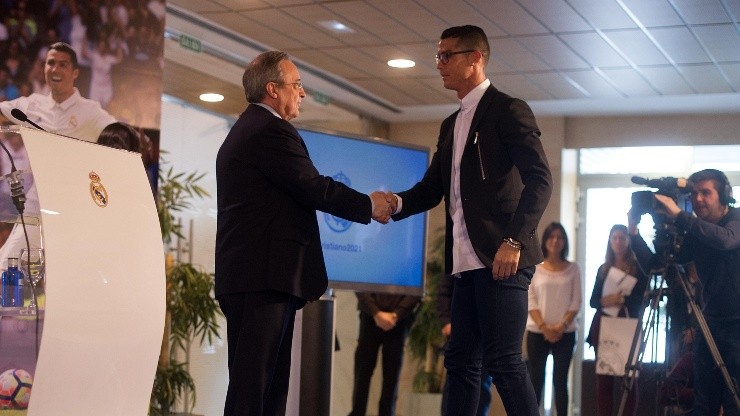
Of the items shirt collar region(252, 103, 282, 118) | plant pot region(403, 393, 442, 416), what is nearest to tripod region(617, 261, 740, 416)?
shirt collar region(252, 103, 282, 118)

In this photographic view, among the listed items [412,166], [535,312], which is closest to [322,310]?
[412,166]

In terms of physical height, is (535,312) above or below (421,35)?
below

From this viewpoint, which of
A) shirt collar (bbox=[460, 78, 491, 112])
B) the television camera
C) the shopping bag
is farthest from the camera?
the shopping bag

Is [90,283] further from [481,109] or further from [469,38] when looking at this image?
[469,38]

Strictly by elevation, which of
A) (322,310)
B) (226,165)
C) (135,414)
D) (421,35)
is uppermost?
(421,35)

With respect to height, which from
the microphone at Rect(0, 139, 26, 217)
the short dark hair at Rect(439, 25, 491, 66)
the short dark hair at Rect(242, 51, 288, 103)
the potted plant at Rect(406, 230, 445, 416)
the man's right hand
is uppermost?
the short dark hair at Rect(439, 25, 491, 66)

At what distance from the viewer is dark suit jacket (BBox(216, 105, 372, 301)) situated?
3.15m

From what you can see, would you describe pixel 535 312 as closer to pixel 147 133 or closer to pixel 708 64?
pixel 708 64

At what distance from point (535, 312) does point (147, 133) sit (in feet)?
11.2

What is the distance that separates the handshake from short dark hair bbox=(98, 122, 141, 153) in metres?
1.66

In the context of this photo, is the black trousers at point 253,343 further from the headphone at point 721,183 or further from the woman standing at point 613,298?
the woman standing at point 613,298

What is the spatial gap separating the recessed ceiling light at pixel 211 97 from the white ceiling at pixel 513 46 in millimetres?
151

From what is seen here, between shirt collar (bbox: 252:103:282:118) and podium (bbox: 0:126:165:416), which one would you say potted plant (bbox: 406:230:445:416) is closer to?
shirt collar (bbox: 252:103:282:118)

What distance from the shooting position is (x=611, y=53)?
7547mm
